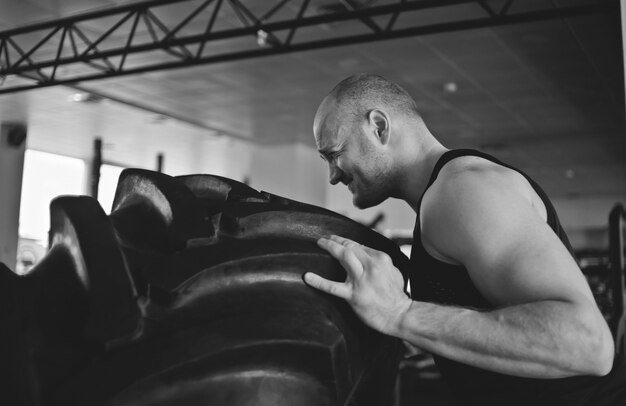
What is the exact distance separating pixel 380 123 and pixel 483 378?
48 centimetres

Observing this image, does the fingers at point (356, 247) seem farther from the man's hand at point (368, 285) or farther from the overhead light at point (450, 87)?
the overhead light at point (450, 87)

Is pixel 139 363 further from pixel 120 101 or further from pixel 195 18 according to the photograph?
pixel 120 101

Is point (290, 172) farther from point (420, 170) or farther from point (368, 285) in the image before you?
point (368, 285)

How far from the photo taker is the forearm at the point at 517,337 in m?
0.89

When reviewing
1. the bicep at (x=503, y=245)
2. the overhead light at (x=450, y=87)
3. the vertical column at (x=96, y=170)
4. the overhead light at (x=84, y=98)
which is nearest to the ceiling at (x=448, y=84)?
the overhead light at (x=450, y=87)

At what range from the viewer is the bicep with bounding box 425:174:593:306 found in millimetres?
917

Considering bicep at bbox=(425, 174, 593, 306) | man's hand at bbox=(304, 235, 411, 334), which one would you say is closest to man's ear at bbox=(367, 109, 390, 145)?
bicep at bbox=(425, 174, 593, 306)

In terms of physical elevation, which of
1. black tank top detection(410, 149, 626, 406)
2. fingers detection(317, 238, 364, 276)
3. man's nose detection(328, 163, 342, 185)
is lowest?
black tank top detection(410, 149, 626, 406)

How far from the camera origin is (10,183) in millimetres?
10328

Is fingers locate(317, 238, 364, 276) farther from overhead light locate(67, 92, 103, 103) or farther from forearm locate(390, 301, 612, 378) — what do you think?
overhead light locate(67, 92, 103, 103)

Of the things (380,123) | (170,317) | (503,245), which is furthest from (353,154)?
(170,317)

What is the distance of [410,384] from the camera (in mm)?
6195

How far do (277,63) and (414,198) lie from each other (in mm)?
6245

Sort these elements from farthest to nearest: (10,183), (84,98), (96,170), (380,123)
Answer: (96,170) < (10,183) < (84,98) < (380,123)
